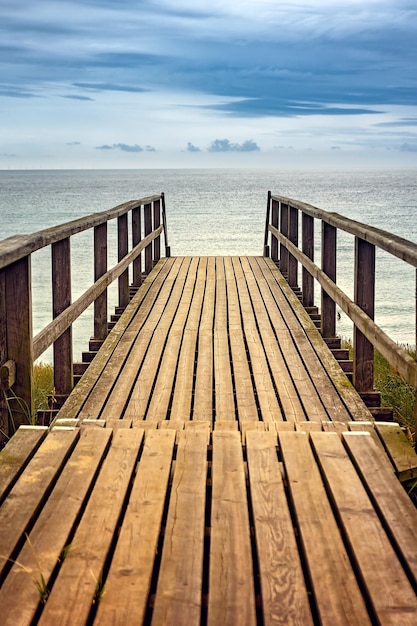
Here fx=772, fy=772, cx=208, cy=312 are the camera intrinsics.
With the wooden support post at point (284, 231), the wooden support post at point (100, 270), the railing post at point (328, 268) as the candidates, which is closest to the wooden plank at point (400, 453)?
the railing post at point (328, 268)

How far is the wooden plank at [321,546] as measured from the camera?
1818 millimetres

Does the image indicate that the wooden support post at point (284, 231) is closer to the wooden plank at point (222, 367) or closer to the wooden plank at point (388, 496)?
the wooden plank at point (222, 367)

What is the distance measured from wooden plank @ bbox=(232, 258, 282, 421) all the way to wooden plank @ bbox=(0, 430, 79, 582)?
56.4 inches

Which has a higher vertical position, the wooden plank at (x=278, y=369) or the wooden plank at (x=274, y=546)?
the wooden plank at (x=274, y=546)

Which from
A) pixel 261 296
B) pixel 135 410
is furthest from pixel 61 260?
pixel 261 296

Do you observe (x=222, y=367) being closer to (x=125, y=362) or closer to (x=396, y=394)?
(x=125, y=362)

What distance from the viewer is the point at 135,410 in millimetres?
4102

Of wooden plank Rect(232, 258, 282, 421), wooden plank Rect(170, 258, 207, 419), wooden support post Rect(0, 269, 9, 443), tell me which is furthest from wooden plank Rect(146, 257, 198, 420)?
wooden support post Rect(0, 269, 9, 443)

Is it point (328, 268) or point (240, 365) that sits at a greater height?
point (328, 268)

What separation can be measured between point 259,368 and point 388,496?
2.56m

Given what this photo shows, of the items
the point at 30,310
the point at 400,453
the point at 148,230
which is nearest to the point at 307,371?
the point at 400,453

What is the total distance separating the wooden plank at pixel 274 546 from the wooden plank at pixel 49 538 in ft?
1.74

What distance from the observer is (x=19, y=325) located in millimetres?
3385

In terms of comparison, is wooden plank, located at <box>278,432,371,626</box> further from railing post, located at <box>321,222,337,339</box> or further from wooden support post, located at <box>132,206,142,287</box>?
wooden support post, located at <box>132,206,142,287</box>
